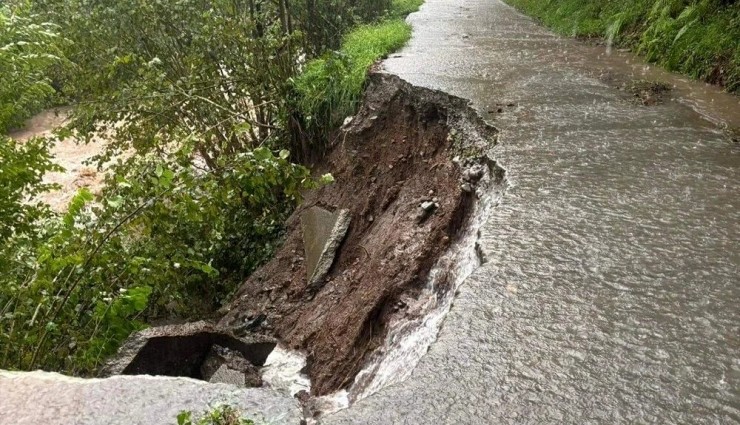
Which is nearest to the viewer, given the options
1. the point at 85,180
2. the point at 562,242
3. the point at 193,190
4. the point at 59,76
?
the point at 562,242

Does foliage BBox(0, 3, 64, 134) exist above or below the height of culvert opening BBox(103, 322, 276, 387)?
above

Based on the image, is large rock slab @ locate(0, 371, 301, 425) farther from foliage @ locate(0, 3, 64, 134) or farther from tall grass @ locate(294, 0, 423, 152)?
tall grass @ locate(294, 0, 423, 152)

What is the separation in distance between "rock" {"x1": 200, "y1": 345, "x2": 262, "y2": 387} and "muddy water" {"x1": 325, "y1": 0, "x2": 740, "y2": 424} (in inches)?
86.7

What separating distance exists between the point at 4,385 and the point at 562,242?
9.85 ft

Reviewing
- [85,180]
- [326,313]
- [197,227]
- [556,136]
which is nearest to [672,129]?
[556,136]

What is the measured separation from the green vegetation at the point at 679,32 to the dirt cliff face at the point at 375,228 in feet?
9.64

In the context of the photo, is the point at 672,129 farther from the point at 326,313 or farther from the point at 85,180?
the point at 85,180

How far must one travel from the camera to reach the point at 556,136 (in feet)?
16.4

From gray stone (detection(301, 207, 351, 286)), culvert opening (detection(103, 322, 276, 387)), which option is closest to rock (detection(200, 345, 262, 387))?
culvert opening (detection(103, 322, 276, 387))

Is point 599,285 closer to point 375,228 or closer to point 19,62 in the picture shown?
point 375,228

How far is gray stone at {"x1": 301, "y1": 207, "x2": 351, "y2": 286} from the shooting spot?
20.0ft

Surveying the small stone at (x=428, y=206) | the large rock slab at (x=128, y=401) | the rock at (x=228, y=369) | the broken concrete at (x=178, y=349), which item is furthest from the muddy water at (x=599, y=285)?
the broken concrete at (x=178, y=349)

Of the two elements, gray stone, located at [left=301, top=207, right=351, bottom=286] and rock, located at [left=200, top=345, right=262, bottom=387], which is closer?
rock, located at [left=200, top=345, right=262, bottom=387]

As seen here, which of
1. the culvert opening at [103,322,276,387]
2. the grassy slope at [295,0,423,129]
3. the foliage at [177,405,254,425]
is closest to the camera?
the foliage at [177,405,254,425]
